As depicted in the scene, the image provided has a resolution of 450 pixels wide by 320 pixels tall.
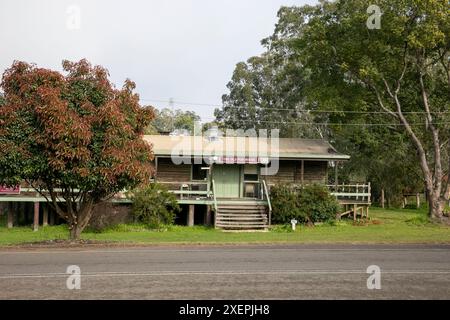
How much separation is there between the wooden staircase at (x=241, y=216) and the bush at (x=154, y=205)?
7.32 ft

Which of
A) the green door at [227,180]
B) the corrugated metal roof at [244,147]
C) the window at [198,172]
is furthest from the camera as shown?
the window at [198,172]

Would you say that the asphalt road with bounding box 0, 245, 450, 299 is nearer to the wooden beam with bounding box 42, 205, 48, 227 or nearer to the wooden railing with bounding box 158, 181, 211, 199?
the wooden railing with bounding box 158, 181, 211, 199

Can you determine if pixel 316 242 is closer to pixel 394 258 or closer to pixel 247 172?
pixel 394 258

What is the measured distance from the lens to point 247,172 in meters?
30.9

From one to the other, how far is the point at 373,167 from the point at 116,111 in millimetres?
31845

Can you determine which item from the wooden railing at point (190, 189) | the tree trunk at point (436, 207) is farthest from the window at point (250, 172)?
the tree trunk at point (436, 207)

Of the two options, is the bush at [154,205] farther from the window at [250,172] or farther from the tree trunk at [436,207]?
the tree trunk at [436,207]

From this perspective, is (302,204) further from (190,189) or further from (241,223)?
(190,189)

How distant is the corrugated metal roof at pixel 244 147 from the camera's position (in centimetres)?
2945

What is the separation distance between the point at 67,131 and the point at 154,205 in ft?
34.2

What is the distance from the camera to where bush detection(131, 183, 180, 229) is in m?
26.0

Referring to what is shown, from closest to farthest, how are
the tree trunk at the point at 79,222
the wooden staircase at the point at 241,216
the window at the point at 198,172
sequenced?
the tree trunk at the point at 79,222, the wooden staircase at the point at 241,216, the window at the point at 198,172

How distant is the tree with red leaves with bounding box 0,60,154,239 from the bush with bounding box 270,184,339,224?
1042cm

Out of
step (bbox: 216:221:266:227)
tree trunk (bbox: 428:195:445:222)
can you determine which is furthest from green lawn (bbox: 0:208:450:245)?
tree trunk (bbox: 428:195:445:222)
